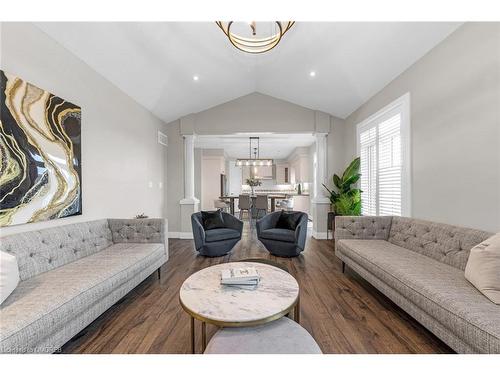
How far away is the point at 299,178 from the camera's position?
800 centimetres

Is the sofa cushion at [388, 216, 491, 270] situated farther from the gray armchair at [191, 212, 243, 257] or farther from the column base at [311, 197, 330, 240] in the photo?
the gray armchair at [191, 212, 243, 257]

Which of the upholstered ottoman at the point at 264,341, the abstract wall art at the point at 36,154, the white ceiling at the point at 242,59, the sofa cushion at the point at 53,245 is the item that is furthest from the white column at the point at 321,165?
the abstract wall art at the point at 36,154

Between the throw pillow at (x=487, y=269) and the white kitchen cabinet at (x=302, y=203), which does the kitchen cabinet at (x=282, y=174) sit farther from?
the throw pillow at (x=487, y=269)

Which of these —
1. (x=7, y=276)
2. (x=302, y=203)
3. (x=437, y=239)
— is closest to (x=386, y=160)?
(x=437, y=239)

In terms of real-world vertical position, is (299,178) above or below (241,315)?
above

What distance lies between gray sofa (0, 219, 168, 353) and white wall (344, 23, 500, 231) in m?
3.38

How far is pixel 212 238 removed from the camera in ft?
11.7

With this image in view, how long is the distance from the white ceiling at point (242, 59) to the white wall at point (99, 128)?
0.19 m

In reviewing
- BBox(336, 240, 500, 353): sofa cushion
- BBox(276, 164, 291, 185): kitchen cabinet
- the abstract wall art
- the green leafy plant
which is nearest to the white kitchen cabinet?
BBox(276, 164, 291, 185): kitchen cabinet

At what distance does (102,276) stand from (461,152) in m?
3.58

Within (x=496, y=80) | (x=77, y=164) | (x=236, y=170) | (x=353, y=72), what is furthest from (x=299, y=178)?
(x=77, y=164)

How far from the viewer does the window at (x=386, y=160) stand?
9.82ft

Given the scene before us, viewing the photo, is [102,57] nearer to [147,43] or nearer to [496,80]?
[147,43]

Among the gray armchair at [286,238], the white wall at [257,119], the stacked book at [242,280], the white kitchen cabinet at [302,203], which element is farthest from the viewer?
the white kitchen cabinet at [302,203]
